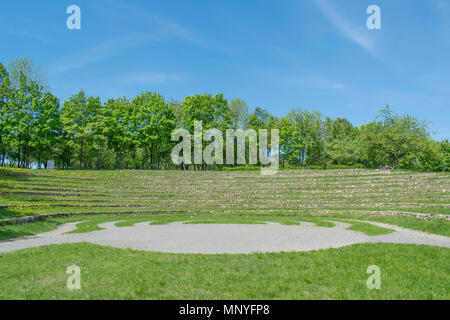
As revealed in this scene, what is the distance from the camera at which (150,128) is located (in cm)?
5159

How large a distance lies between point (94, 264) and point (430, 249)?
11.1 m

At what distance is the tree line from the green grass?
139ft

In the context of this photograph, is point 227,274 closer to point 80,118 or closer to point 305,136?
point 80,118

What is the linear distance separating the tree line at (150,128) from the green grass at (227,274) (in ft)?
139

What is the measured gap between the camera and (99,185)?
34031 millimetres

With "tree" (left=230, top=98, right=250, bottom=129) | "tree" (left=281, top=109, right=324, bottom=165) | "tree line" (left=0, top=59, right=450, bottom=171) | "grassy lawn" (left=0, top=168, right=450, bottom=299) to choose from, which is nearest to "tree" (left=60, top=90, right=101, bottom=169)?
"tree line" (left=0, top=59, right=450, bottom=171)

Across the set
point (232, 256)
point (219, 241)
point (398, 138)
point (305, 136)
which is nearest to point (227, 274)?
point (232, 256)

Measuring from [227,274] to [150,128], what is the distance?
4750 cm

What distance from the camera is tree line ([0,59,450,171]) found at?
4553 cm

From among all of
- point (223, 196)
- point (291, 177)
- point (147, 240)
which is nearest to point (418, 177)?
point (291, 177)

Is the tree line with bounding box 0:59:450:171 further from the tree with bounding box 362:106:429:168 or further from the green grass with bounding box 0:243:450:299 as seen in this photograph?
the green grass with bounding box 0:243:450:299

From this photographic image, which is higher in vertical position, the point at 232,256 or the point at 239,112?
the point at 239,112

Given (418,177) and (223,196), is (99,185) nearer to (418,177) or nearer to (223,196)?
(223,196)

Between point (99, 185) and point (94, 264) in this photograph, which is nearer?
point (94, 264)
